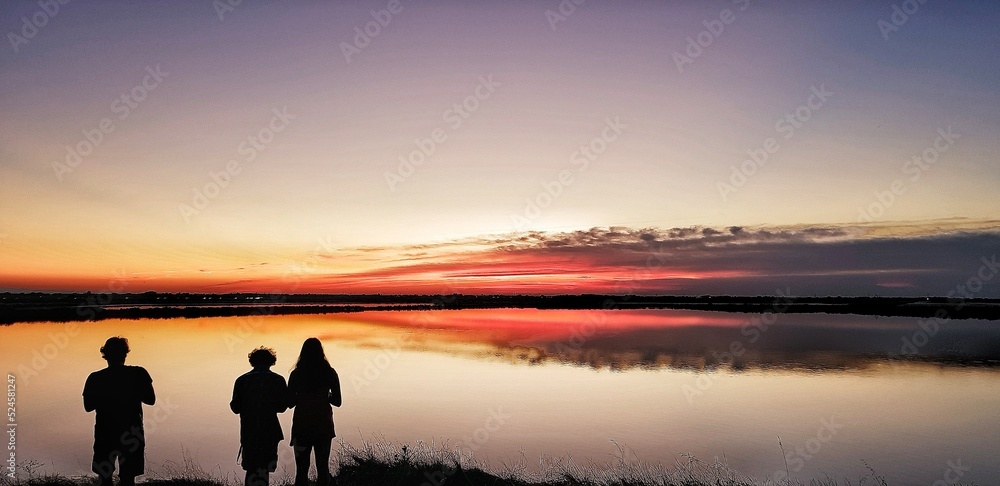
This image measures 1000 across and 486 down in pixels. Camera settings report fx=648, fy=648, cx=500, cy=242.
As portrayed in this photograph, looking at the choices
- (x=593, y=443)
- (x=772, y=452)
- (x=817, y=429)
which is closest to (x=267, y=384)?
(x=593, y=443)

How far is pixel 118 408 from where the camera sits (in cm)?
805

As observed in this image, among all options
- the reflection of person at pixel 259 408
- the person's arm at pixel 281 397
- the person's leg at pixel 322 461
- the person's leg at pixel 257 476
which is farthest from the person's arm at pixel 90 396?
the person's leg at pixel 322 461

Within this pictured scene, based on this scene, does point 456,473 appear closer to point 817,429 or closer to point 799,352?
point 817,429

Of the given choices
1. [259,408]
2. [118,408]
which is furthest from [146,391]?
[259,408]

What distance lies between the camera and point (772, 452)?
1459cm

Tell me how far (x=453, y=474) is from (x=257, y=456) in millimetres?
3795

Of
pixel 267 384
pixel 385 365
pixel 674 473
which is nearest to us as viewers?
pixel 267 384

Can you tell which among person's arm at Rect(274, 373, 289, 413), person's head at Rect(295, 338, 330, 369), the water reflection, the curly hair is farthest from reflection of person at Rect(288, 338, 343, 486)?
the water reflection

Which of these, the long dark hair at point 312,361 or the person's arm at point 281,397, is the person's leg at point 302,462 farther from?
the long dark hair at point 312,361

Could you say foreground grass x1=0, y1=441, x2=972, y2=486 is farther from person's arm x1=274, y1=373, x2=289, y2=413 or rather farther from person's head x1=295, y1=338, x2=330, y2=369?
person's head x1=295, y1=338, x2=330, y2=369

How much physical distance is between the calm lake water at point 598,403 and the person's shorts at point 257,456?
546cm

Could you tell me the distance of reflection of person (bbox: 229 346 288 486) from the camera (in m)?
7.92

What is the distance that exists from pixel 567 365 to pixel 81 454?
18.8 m

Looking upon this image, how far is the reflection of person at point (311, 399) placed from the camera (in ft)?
27.6
